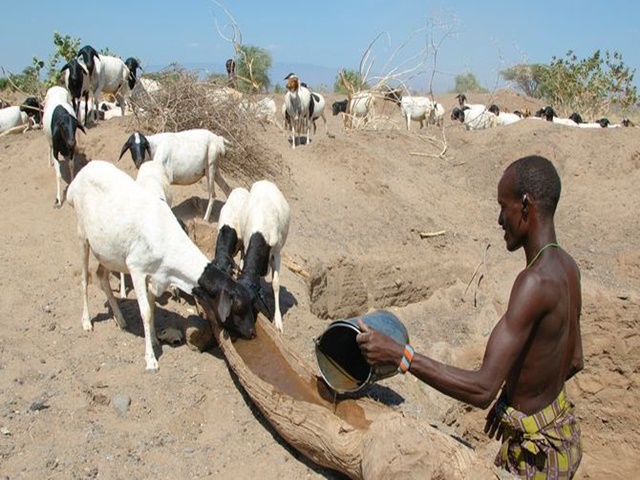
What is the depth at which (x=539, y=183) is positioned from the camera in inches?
109

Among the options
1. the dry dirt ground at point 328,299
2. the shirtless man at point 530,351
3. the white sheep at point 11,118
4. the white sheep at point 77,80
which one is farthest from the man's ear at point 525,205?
the white sheep at point 11,118

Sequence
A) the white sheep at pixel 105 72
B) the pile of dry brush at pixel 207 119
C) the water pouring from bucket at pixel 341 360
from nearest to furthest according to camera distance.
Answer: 1. the water pouring from bucket at pixel 341 360
2. the pile of dry brush at pixel 207 119
3. the white sheep at pixel 105 72

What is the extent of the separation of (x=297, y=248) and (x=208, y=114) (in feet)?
10.8

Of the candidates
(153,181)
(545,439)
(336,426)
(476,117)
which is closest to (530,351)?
(545,439)

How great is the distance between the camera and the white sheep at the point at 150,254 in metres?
5.16

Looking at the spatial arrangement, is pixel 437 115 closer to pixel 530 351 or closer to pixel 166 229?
pixel 166 229

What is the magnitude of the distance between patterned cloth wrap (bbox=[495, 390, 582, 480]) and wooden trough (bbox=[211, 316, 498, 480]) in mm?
187

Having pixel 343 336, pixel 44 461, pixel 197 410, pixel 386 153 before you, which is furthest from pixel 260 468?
pixel 386 153

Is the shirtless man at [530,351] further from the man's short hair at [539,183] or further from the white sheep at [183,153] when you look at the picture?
the white sheep at [183,153]

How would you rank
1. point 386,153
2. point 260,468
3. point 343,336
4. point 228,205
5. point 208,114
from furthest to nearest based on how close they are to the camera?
point 386,153, point 208,114, point 228,205, point 260,468, point 343,336

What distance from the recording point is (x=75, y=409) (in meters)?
4.79

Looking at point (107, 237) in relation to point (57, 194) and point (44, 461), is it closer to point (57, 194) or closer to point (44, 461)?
point (44, 461)

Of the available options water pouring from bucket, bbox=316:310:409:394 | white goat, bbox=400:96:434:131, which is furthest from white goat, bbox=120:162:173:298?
white goat, bbox=400:96:434:131

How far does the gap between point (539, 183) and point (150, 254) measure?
11.4 feet
